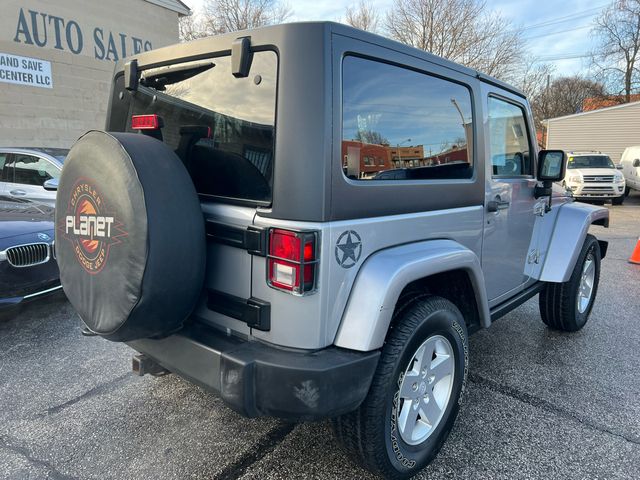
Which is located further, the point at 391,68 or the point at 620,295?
the point at 620,295

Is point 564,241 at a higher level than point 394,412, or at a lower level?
higher

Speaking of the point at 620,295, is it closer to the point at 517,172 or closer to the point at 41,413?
the point at 517,172

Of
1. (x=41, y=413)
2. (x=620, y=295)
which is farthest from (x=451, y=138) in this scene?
(x=620, y=295)

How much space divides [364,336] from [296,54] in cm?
116

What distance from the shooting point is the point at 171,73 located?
2.34 metres

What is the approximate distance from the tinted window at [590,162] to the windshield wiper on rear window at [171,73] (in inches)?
620

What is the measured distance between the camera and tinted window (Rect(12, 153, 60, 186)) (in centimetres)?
624

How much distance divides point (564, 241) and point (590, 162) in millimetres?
13846

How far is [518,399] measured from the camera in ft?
9.71

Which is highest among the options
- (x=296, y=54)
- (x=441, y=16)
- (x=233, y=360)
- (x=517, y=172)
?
(x=441, y=16)

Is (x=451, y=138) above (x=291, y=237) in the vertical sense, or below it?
above

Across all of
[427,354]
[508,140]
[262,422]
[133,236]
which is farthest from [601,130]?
[133,236]

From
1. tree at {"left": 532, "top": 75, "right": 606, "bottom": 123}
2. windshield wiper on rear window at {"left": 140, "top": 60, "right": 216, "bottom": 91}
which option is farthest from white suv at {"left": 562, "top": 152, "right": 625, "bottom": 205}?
tree at {"left": 532, "top": 75, "right": 606, "bottom": 123}

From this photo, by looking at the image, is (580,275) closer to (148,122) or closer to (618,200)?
(148,122)
